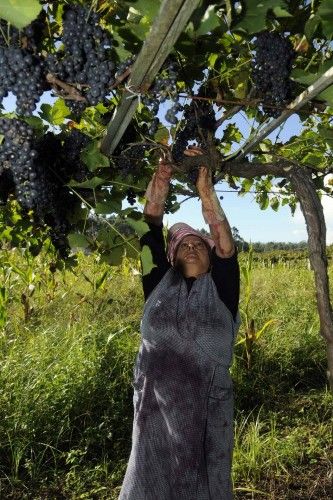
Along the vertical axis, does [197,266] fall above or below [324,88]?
below

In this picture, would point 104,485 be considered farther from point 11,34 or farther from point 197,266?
point 11,34

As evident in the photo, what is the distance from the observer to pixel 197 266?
237 centimetres

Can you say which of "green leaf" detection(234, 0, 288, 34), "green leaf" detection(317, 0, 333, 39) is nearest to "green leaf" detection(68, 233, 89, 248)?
"green leaf" detection(234, 0, 288, 34)

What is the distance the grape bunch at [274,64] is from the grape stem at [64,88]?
1.80 ft

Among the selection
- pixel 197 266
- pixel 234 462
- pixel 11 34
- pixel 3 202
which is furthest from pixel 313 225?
pixel 234 462

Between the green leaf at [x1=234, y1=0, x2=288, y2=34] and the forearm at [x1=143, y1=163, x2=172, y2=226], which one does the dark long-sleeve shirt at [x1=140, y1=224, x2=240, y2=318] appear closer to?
the forearm at [x1=143, y1=163, x2=172, y2=226]

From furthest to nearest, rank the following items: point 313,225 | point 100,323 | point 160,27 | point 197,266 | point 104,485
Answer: point 100,323 < point 104,485 < point 197,266 < point 313,225 < point 160,27

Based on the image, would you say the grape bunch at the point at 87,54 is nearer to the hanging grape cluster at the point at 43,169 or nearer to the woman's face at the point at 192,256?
the hanging grape cluster at the point at 43,169

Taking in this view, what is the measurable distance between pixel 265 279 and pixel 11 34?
296 inches

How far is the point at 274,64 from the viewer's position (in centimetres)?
148

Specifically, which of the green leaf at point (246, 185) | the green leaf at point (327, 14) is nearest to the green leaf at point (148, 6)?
the green leaf at point (327, 14)

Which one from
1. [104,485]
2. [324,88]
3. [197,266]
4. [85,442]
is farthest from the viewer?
[85,442]

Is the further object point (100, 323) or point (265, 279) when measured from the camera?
point (265, 279)

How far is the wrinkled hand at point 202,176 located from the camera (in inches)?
76.0
